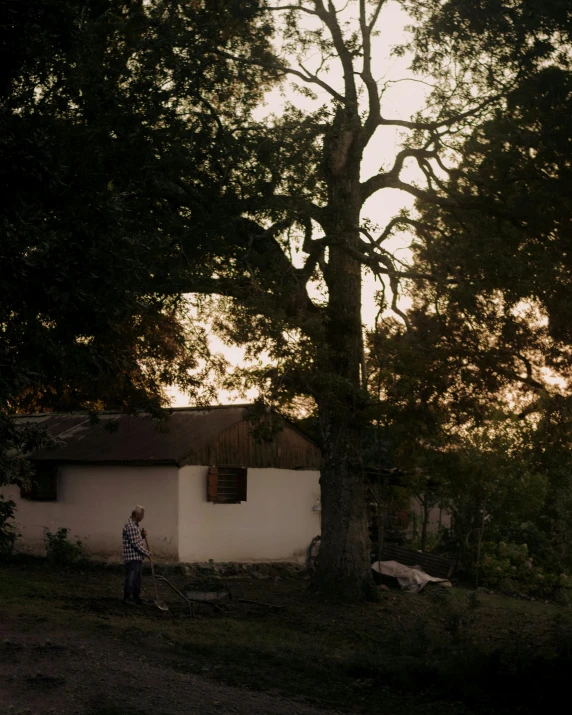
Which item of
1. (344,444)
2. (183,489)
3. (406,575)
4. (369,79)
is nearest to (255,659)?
(344,444)

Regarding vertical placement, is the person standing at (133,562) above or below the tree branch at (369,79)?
below

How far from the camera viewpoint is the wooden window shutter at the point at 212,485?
77.8ft

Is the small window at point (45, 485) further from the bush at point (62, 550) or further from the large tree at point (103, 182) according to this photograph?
the large tree at point (103, 182)

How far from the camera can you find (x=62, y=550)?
23.8m

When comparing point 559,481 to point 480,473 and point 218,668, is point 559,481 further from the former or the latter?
point 218,668

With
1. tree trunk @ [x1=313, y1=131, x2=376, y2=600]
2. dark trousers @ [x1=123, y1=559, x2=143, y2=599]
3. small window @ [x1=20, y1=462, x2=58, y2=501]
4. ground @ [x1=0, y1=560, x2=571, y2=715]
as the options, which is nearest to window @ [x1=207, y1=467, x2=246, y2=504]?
small window @ [x1=20, y1=462, x2=58, y2=501]

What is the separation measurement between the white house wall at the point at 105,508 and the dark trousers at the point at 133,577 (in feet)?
19.2

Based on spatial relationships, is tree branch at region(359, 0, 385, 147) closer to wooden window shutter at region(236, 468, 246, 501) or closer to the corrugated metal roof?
the corrugated metal roof

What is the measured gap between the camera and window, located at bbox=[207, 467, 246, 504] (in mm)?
23938

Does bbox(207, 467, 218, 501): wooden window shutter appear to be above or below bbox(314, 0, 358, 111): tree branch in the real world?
below

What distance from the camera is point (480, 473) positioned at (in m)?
20.8

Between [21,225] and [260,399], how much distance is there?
24.6 ft

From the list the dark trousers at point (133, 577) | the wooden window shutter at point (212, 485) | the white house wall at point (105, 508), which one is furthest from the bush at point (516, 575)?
the dark trousers at point (133, 577)

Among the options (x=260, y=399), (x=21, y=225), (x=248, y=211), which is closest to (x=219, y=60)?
(x=248, y=211)
